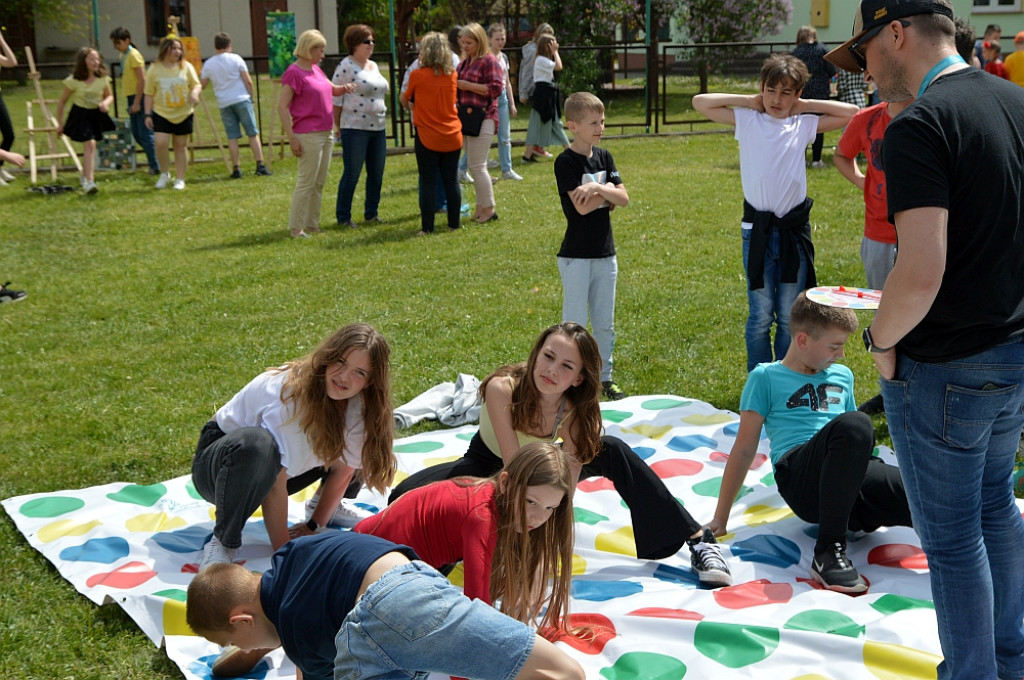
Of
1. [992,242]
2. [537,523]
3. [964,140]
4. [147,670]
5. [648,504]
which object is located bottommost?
[147,670]

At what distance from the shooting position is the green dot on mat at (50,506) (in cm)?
440

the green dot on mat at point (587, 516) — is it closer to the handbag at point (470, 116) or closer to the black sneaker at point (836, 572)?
the black sneaker at point (836, 572)

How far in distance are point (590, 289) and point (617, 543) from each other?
6.21 feet

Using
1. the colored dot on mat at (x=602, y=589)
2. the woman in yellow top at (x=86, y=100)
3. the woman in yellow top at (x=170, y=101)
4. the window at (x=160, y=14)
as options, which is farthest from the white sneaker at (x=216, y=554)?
the window at (x=160, y=14)

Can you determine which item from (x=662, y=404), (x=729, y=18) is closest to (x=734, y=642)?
(x=662, y=404)

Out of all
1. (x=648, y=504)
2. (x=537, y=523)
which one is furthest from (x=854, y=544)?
(x=537, y=523)

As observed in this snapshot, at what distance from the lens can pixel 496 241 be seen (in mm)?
9531

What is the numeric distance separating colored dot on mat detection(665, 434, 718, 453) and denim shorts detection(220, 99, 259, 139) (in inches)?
380

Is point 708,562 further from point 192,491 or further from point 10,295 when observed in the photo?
point 10,295

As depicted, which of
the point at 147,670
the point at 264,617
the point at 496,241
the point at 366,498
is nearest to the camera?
the point at 264,617

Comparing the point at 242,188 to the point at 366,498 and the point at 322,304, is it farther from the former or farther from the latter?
the point at 366,498

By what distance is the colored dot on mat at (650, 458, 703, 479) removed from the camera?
4797 mm

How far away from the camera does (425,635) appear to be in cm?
242

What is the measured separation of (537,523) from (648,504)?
894 mm
